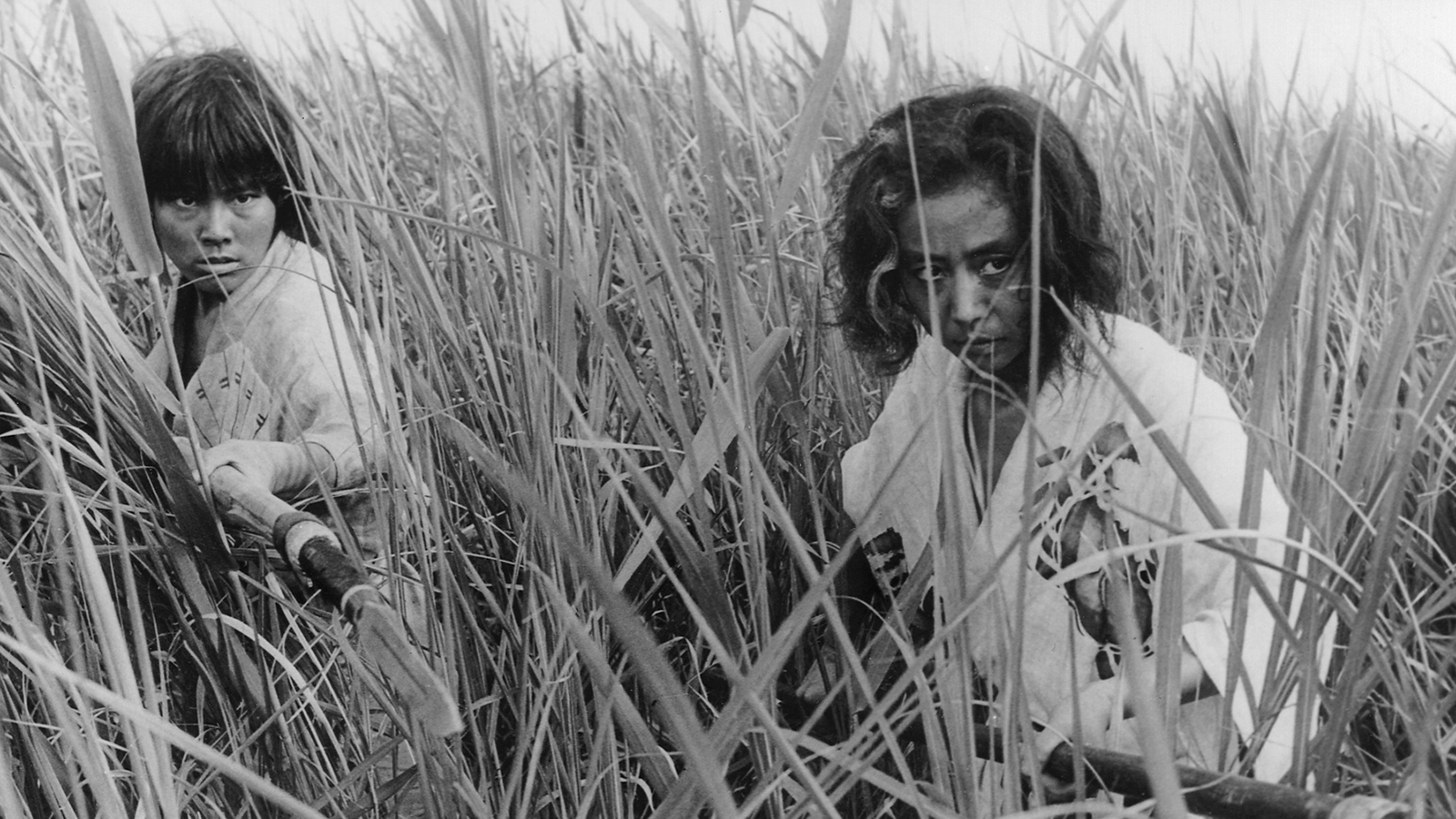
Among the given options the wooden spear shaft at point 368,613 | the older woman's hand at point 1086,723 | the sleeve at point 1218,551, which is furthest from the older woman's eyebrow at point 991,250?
the wooden spear shaft at point 368,613

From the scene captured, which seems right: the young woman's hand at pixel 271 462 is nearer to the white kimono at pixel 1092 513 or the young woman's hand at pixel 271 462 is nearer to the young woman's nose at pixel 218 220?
the young woman's nose at pixel 218 220

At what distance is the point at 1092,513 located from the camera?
0.73 m

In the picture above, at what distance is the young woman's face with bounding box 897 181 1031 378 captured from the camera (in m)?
0.71

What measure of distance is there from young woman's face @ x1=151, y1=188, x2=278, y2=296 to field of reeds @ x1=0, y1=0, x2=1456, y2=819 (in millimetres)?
85

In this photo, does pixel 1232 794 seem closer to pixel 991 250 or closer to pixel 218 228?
pixel 991 250

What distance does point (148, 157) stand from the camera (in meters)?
0.93

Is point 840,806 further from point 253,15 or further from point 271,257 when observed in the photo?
point 253,15

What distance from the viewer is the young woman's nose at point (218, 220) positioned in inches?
36.3

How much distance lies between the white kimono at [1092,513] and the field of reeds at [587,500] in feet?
0.13

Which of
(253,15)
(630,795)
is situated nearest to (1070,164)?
(630,795)

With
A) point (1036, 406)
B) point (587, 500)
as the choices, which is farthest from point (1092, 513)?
point (587, 500)

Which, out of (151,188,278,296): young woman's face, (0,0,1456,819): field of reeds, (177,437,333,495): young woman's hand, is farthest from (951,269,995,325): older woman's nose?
(151,188,278,296): young woman's face

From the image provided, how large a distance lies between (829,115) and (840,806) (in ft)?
2.25

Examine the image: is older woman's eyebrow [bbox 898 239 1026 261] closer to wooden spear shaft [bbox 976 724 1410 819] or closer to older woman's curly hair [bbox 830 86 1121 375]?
older woman's curly hair [bbox 830 86 1121 375]
